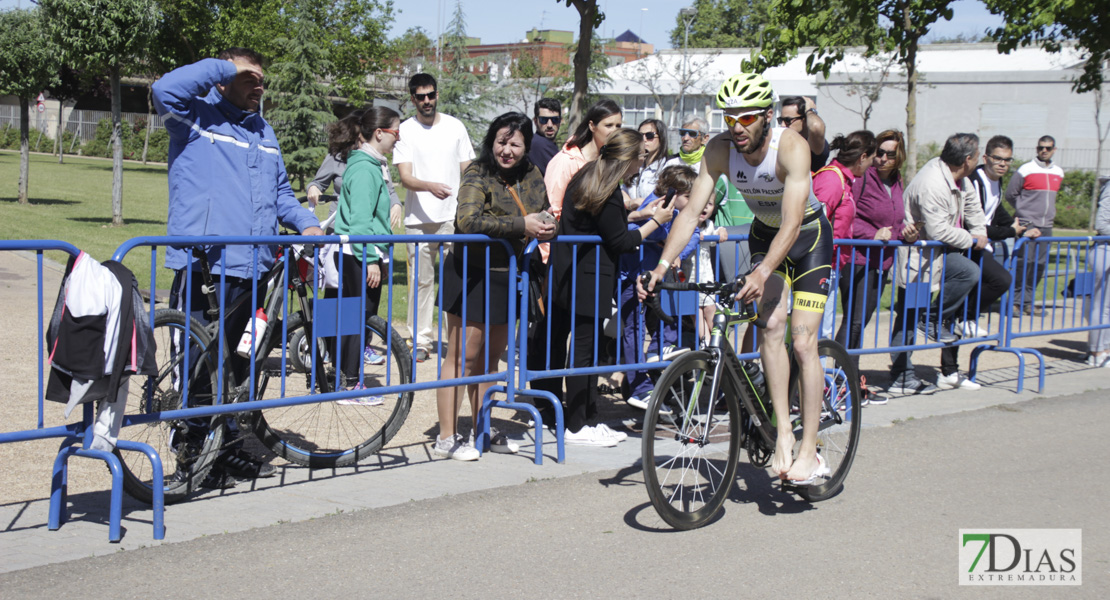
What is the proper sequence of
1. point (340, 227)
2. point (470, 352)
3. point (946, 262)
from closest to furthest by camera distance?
point (470, 352)
point (340, 227)
point (946, 262)

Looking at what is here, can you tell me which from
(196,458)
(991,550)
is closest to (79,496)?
(196,458)

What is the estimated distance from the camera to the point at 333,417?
663cm

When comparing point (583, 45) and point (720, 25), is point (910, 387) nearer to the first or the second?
point (583, 45)

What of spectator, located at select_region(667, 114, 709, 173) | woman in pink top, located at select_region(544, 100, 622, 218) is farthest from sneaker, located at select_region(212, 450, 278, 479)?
spectator, located at select_region(667, 114, 709, 173)

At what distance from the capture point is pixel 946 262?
865cm

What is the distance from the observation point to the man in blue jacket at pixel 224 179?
5.05 m

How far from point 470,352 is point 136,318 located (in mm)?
2093

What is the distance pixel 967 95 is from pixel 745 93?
45.4 meters

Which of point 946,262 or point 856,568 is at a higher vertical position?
point 946,262

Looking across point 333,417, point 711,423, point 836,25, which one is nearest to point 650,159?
point 333,417

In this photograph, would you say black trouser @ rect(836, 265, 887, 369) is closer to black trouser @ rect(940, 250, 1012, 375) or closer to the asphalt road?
black trouser @ rect(940, 250, 1012, 375)

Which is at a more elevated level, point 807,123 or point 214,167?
point 807,123

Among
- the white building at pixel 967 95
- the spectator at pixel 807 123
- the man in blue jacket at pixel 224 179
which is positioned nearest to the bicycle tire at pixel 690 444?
the man in blue jacket at pixel 224 179

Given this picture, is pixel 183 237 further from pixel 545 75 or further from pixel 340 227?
pixel 545 75
